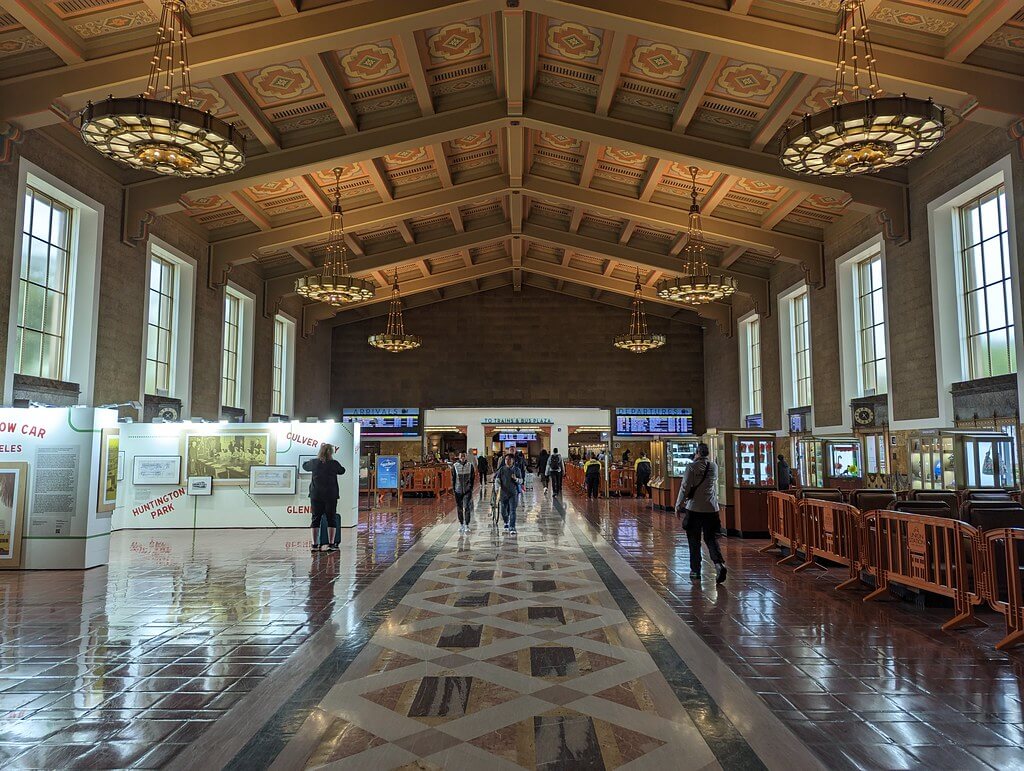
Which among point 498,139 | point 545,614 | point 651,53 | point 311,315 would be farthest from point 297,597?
point 311,315

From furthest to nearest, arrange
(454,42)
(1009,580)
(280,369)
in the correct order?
(280,369) → (454,42) → (1009,580)

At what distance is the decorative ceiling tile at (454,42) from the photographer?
10664 mm

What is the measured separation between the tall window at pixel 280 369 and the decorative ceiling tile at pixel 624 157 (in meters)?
12.0

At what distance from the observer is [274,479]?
12.5m

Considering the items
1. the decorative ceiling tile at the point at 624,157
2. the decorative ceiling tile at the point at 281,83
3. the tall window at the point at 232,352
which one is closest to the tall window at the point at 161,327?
the tall window at the point at 232,352

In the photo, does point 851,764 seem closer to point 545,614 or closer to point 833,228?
point 545,614

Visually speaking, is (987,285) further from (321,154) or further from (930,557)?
(321,154)

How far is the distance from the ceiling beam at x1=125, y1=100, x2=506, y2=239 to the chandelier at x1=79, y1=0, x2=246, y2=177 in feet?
16.8

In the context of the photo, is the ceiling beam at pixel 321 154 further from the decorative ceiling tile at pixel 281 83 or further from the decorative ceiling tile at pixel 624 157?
the decorative ceiling tile at pixel 624 157

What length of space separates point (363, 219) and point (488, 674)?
14308mm

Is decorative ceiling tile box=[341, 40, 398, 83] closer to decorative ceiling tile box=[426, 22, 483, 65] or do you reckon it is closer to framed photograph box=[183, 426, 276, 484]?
decorative ceiling tile box=[426, 22, 483, 65]

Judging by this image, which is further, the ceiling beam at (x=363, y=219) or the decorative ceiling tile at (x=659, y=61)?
the ceiling beam at (x=363, y=219)

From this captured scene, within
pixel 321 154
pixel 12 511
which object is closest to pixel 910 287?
pixel 321 154

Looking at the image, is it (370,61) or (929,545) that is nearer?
(929,545)
